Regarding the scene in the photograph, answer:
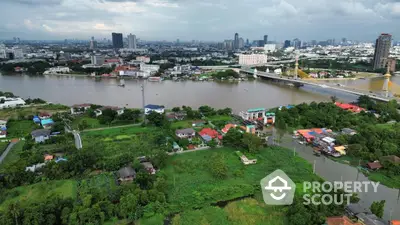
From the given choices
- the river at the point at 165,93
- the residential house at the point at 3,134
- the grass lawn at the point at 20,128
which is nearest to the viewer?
Answer: the residential house at the point at 3,134

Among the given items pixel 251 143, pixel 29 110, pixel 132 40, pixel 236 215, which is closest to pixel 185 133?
pixel 251 143

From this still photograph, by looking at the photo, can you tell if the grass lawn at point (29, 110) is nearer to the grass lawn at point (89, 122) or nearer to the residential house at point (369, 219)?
the grass lawn at point (89, 122)

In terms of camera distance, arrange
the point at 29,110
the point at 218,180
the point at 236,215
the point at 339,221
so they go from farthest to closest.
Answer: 1. the point at 29,110
2. the point at 218,180
3. the point at 236,215
4. the point at 339,221

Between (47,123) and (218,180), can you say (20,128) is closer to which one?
(47,123)

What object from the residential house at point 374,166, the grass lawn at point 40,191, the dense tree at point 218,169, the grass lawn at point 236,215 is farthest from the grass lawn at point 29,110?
the residential house at point 374,166

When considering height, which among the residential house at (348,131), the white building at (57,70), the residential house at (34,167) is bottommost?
the residential house at (34,167)

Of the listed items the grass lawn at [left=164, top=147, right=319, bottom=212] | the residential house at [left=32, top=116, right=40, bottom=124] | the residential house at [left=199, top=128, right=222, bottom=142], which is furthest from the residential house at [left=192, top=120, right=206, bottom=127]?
the residential house at [left=32, top=116, right=40, bottom=124]
